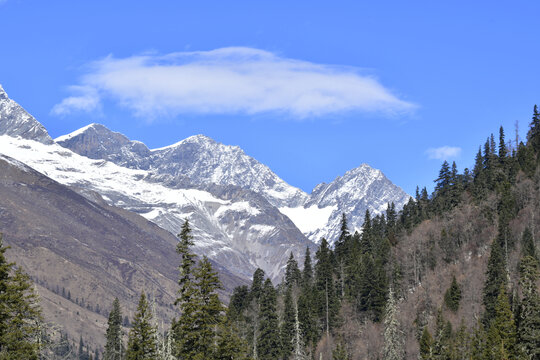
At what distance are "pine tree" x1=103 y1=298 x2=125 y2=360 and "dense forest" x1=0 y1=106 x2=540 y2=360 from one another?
171 millimetres

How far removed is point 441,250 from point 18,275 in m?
132

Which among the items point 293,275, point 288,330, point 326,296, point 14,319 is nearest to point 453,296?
point 326,296

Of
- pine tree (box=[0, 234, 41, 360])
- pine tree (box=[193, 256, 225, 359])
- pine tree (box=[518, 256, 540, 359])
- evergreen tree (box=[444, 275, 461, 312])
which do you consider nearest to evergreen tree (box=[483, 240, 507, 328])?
evergreen tree (box=[444, 275, 461, 312])

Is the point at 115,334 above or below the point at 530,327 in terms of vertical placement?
above

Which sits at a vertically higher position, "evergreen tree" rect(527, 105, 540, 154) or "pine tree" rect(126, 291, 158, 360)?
"evergreen tree" rect(527, 105, 540, 154)

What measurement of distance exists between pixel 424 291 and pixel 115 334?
64693mm

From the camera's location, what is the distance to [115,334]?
11194 cm

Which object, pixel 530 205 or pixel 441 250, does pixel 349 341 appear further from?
pixel 530 205

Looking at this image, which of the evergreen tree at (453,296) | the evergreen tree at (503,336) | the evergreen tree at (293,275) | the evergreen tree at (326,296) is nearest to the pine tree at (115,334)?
the evergreen tree at (326,296)

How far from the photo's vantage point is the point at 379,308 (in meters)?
141

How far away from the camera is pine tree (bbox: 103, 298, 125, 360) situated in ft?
361

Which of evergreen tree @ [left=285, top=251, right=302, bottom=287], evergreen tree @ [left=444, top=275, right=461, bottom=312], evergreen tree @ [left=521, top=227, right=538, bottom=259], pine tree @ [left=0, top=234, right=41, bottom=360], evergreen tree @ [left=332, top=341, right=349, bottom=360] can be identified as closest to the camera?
pine tree @ [left=0, top=234, right=41, bottom=360]

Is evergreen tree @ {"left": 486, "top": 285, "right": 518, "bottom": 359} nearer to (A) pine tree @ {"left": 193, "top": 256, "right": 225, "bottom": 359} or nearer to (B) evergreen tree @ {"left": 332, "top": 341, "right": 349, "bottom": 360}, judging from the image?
(B) evergreen tree @ {"left": 332, "top": 341, "right": 349, "bottom": 360}

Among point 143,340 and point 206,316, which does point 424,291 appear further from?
point 206,316
